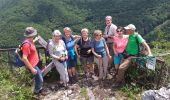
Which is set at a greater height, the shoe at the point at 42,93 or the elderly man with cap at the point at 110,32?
the elderly man with cap at the point at 110,32

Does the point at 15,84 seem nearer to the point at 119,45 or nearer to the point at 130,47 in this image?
the point at 119,45

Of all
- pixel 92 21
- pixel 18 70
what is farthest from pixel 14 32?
pixel 18 70

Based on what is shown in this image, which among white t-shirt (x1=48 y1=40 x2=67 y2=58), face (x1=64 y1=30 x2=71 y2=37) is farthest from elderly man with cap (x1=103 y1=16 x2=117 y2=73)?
white t-shirt (x1=48 y1=40 x2=67 y2=58)

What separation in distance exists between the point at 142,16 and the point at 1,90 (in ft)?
501

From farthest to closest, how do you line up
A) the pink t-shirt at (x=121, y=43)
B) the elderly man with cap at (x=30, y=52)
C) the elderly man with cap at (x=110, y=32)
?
the elderly man with cap at (x=110, y=32) < the pink t-shirt at (x=121, y=43) < the elderly man with cap at (x=30, y=52)

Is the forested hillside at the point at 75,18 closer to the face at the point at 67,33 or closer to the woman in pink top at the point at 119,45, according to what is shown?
the face at the point at 67,33

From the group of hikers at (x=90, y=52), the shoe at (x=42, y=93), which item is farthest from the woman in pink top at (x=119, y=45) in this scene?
the shoe at (x=42, y=93)

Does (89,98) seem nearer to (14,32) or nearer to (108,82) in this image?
(108,82)

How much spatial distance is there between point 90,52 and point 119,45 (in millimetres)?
915

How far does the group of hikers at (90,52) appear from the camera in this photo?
364 inches

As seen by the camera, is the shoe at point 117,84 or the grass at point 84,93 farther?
the shoe at point 117,84

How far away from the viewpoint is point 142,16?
15825 centimetres

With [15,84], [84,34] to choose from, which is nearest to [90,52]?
[84,34]

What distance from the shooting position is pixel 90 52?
9961 mm
